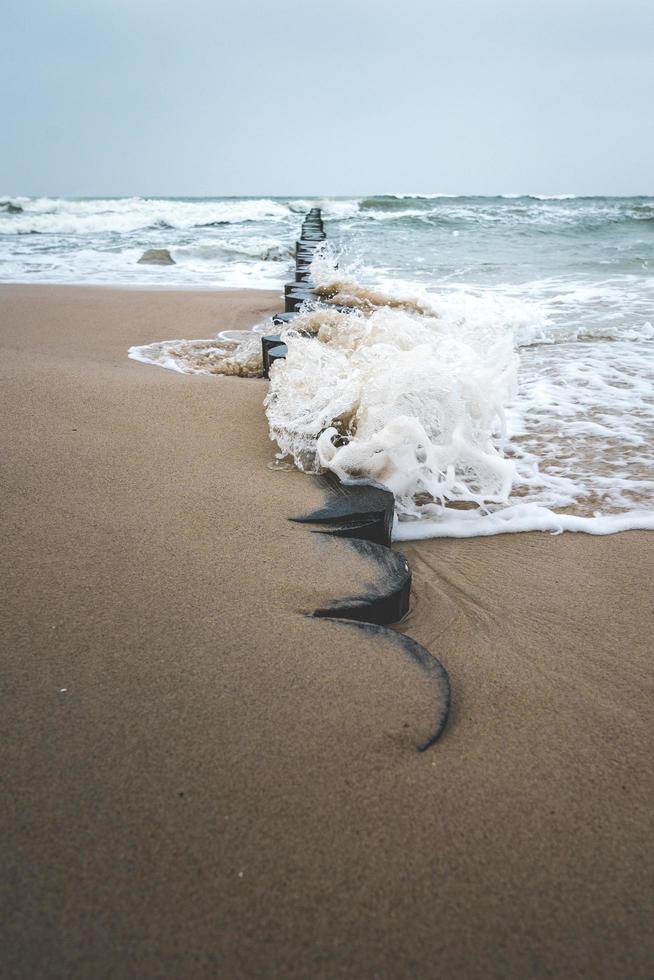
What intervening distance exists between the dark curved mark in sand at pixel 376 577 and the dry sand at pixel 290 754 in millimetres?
30

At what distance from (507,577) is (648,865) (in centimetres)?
87

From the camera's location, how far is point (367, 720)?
3.27ft

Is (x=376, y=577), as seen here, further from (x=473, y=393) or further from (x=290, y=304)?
(x=290, y=304)

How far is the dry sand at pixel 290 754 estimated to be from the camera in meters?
0.71

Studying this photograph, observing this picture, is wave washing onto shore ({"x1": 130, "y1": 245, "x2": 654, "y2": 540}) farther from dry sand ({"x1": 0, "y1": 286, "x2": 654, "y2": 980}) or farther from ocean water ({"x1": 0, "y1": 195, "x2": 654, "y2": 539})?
dry sand ({"x1": 0, "y1": 286, "x2": 654, "y2": 980})

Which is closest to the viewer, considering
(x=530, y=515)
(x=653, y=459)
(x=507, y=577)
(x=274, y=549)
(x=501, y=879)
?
(x=501, y=879)

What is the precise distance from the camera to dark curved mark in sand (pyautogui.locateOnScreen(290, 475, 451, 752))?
110 cm

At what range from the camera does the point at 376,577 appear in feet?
4.47

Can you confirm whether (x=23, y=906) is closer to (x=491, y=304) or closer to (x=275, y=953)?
(x=275, y=953)

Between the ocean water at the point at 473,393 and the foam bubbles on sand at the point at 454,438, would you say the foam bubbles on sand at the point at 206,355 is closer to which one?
the ocean water at the point at 473,393

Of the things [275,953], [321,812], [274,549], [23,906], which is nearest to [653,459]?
[274,549]

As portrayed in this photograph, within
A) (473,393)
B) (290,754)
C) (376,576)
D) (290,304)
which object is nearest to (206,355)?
(290,304)

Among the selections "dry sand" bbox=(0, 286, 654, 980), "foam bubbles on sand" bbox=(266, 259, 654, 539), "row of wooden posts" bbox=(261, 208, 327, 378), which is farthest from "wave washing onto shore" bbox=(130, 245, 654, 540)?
"dry sand" bbox=(0, 286, 654, 980)

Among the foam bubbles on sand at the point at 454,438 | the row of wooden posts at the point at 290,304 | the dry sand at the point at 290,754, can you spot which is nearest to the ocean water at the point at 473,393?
the foam bubbles on sand at the point at 454,438
